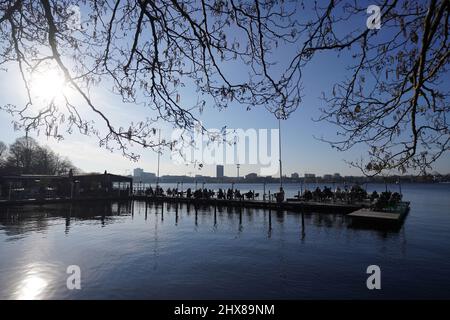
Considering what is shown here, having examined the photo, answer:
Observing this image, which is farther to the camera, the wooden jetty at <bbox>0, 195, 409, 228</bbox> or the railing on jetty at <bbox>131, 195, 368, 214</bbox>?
the railing on jetty at <bbox>131, 195, 368, 214</bbox>

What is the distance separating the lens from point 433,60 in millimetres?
4953

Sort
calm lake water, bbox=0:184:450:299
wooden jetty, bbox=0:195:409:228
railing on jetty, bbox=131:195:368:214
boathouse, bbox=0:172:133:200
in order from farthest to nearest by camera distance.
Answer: boathouse, bbox=0:172:133:200 < railing on jetty, bbox=131:195:368:214 < wooden jetty, bbox=0:195:409:228 < calm lake water, bbox=0:184:450:299

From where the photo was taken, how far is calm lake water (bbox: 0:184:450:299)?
476 inches

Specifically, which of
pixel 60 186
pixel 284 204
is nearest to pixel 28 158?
pixel 60 186

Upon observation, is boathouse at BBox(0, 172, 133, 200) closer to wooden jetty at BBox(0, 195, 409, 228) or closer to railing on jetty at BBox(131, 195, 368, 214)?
wooden jetty at BBox(0, 195, 409, 228)

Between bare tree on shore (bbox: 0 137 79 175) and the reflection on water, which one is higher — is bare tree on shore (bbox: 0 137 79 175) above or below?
above

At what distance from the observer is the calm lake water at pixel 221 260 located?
1210cm

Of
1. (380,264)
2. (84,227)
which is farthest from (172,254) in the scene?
(84,227)

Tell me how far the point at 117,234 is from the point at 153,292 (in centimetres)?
1417

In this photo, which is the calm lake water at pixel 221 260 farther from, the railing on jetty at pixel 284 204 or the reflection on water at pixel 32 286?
the railing on jetty at pixel 284 204

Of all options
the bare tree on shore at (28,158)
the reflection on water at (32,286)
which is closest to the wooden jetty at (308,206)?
the reflection on water at (32,286)

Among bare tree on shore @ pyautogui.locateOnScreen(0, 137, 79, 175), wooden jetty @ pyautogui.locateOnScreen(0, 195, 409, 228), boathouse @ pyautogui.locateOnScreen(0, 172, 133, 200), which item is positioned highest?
bare tree on shore @ pyautogui.locateOnScreen(0, 137, 79, 175)

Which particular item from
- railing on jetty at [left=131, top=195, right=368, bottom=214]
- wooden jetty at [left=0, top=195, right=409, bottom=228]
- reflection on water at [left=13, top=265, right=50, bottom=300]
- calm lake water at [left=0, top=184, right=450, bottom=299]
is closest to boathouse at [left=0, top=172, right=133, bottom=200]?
wooden jetty at [left=0, top=195, right=409, bottom=228]

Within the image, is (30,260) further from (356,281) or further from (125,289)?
(356,281)
